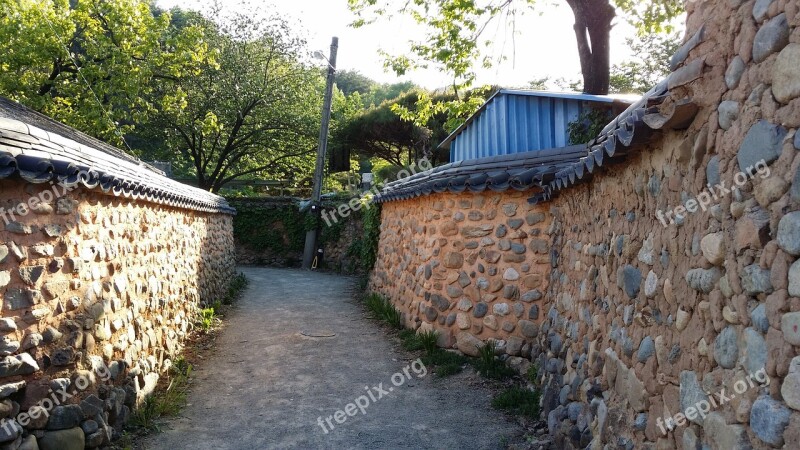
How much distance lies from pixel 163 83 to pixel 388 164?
34.4ft

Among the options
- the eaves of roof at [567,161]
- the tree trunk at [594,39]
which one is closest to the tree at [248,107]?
the eaves of roof at [567,161]

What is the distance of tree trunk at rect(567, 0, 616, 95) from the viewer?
8594 millimetres

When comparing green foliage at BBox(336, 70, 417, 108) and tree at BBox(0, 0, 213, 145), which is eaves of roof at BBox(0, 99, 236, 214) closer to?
tree at BBox(0, 0, 213, 145)

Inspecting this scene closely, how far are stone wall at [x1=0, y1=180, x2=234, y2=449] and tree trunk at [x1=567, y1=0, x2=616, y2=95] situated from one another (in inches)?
278

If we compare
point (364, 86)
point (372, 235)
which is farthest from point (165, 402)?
point (364, 86)

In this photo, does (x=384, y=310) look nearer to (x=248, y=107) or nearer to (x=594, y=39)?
(x=594, y=39)

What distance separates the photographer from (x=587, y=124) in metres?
7.54

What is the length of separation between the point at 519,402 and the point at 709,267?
3030mm

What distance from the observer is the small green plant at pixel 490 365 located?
5523 mm

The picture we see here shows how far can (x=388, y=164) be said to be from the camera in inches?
947

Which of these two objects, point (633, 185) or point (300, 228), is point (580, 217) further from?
point (300, 228)

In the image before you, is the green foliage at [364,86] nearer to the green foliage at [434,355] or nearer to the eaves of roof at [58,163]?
the green foliage at [434,355]

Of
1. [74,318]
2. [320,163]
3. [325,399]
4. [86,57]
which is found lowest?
[325,399]

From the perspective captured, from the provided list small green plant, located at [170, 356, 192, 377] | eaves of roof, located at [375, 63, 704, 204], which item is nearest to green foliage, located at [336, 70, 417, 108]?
eaves of roof, located at [375, 63, 704, 204]
